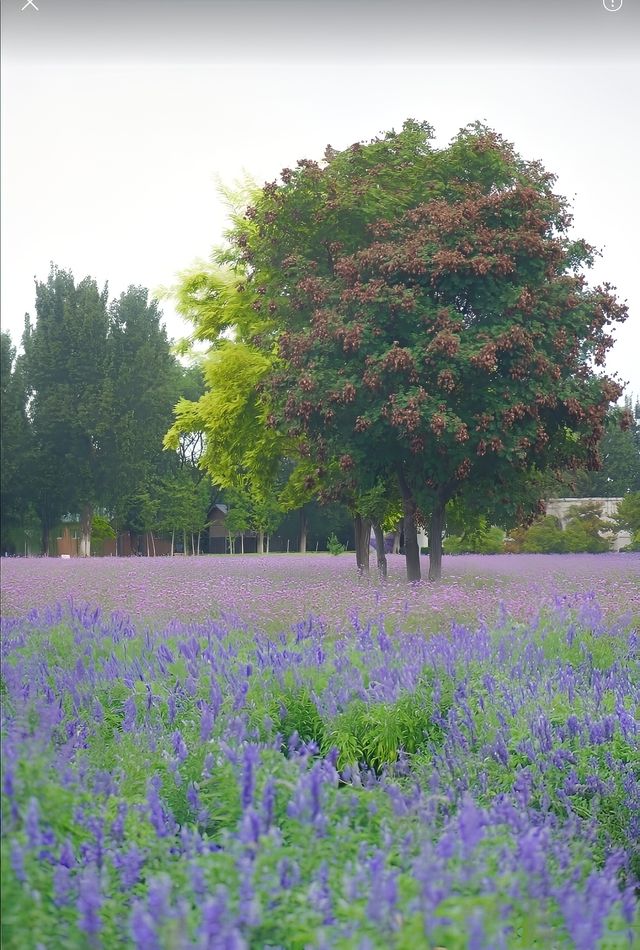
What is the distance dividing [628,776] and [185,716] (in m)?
1.73

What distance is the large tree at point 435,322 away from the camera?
11305 millimetres

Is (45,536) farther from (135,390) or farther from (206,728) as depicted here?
(206,728)

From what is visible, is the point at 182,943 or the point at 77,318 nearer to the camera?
the point at 182,943

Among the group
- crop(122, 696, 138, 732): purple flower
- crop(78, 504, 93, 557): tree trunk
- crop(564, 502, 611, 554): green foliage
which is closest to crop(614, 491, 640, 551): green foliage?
crop(564, 502, 611, 554): green foliage

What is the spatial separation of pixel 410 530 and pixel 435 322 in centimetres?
368

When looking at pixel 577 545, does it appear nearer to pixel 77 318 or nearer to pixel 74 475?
pixel 74 475

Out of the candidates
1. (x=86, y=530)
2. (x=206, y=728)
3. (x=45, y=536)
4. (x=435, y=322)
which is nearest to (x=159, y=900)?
(x=206, y=728)

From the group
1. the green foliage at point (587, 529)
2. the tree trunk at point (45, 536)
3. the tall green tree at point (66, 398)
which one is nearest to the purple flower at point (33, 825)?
the green foliage at point (587, 529)

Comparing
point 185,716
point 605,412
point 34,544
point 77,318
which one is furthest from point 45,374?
point 185,716

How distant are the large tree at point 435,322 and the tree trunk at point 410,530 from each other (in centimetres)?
3

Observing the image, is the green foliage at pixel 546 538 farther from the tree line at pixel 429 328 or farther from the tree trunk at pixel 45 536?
the tree trunk at pixel 45 536

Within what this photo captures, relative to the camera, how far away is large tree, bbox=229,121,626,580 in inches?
445

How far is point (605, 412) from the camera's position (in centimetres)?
1245

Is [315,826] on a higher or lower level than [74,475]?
lower
